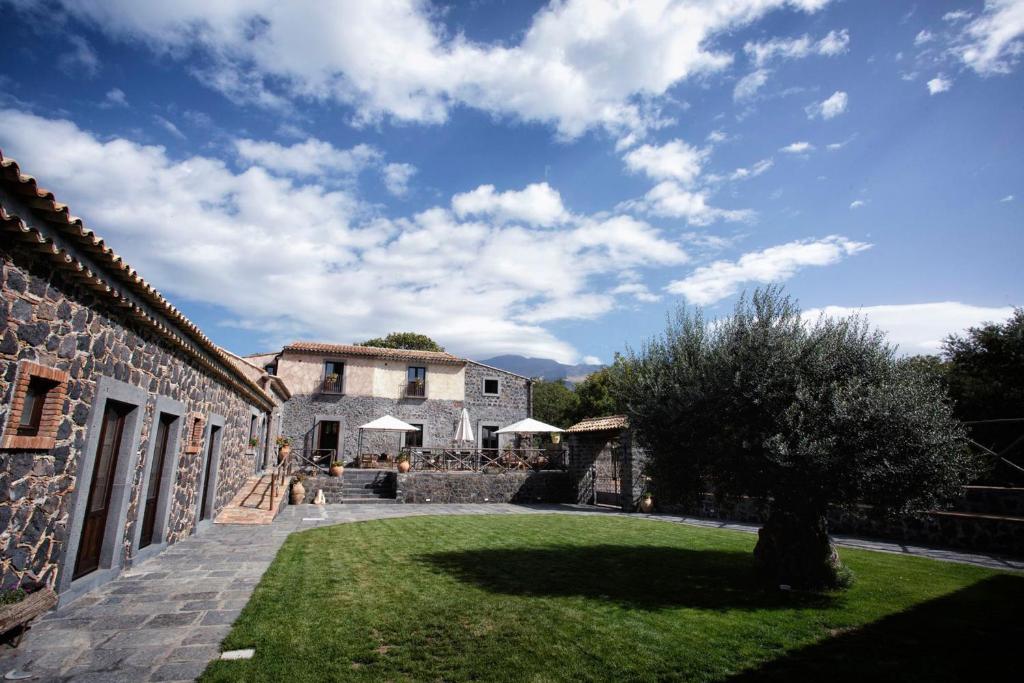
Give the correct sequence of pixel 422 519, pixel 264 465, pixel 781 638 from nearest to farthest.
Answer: pixel 781 638 → pixel 422 519 → pixel 264 465

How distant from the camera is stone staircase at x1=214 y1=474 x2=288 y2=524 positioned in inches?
438

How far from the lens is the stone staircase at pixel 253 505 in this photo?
1113cm

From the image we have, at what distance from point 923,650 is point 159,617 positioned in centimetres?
702

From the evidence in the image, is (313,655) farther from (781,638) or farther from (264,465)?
(264,465)

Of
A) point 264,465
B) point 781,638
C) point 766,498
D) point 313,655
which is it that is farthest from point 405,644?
point 264,465

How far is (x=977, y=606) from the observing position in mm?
5543

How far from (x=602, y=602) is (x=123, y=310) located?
253 inches

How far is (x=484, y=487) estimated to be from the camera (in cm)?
1831

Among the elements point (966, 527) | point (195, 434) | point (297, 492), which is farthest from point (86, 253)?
point (966, 527)

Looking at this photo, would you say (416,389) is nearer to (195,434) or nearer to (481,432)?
(481,432)

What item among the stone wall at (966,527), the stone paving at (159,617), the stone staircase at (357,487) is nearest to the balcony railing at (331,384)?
the stone staircase at (357,487)

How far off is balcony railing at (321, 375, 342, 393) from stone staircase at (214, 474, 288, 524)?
10019mm

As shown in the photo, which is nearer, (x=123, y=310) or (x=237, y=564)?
(x=123, y=310)

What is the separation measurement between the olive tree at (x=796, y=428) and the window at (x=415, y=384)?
2120cm
